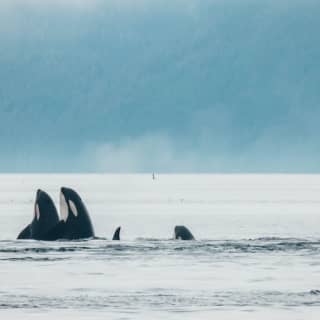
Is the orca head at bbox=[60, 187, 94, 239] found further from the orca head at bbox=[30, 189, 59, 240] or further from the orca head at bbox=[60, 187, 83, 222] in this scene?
the orca head at bbox=[30, 189, 59, 240]

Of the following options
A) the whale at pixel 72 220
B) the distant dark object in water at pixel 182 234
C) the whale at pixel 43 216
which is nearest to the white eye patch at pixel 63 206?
the whale at pixel 72 220

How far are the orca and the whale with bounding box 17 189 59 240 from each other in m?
0.29

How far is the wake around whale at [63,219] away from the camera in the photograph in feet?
132

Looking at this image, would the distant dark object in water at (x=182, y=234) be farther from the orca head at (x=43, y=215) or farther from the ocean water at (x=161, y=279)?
the orca head at (x=43, y=215)

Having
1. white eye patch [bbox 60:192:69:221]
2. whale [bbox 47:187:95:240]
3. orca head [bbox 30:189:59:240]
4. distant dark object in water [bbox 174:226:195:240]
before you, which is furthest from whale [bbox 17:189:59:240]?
distant dark object in water [bbox 174:226:195:240]

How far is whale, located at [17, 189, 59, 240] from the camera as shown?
4053 centimetres

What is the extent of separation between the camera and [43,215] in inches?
1609

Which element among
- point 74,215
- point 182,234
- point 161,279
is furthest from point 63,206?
point 161,279

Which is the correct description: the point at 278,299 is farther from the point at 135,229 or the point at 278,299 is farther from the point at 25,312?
the point at 135,229

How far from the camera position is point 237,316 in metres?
23.4

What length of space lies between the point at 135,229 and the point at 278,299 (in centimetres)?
3649

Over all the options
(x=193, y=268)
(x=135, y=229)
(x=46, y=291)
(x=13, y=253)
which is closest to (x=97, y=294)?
(x=46, y=291)

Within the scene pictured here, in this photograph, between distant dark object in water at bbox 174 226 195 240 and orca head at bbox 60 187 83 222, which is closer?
orca head at bbox 60 187 83 222

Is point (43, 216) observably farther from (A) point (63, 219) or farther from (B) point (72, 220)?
(B) point (72, 220)
